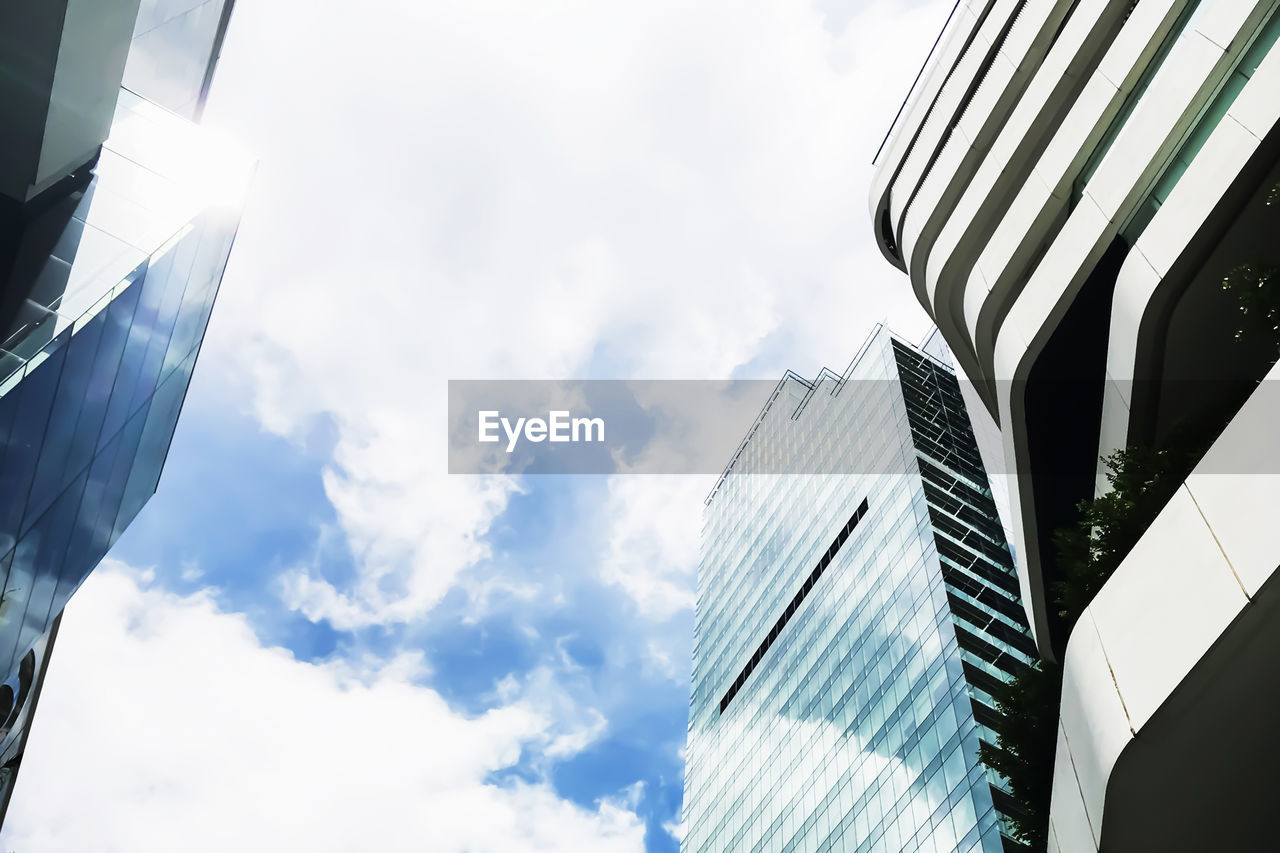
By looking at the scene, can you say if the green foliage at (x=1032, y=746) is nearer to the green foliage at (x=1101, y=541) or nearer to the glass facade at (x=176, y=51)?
the green foliage at (x=1101, y=541)

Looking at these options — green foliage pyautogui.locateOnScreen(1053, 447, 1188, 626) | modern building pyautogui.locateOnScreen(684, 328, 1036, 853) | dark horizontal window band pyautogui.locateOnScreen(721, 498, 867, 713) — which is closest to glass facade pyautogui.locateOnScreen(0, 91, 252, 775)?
green foliage pyautogui.locateOnScreen(1053, 447, 1188, 626)

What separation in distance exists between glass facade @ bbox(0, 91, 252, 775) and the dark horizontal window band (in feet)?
152

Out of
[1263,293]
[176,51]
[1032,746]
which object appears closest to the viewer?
[1263,293]

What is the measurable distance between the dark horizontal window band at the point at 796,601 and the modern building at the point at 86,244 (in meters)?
46.8

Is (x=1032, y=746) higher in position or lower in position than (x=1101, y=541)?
lower

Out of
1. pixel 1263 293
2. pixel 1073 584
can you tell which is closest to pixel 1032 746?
pixel 1073 584

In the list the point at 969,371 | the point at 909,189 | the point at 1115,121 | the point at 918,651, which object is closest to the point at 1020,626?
the point at 918,651

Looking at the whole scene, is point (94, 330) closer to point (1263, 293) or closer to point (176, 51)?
point (176, 51)

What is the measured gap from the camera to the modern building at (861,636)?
37406 mm

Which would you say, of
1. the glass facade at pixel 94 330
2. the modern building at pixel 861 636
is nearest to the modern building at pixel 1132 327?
the glass facade at pixel 94 330

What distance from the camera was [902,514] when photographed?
50.4m

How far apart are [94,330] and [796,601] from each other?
5493 cm

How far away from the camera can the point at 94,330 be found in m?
12.9

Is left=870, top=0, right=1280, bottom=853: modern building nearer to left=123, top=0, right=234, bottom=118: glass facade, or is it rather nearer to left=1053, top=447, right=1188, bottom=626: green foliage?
left=1053, top=447, right=1188, bottom=626: green foliage
